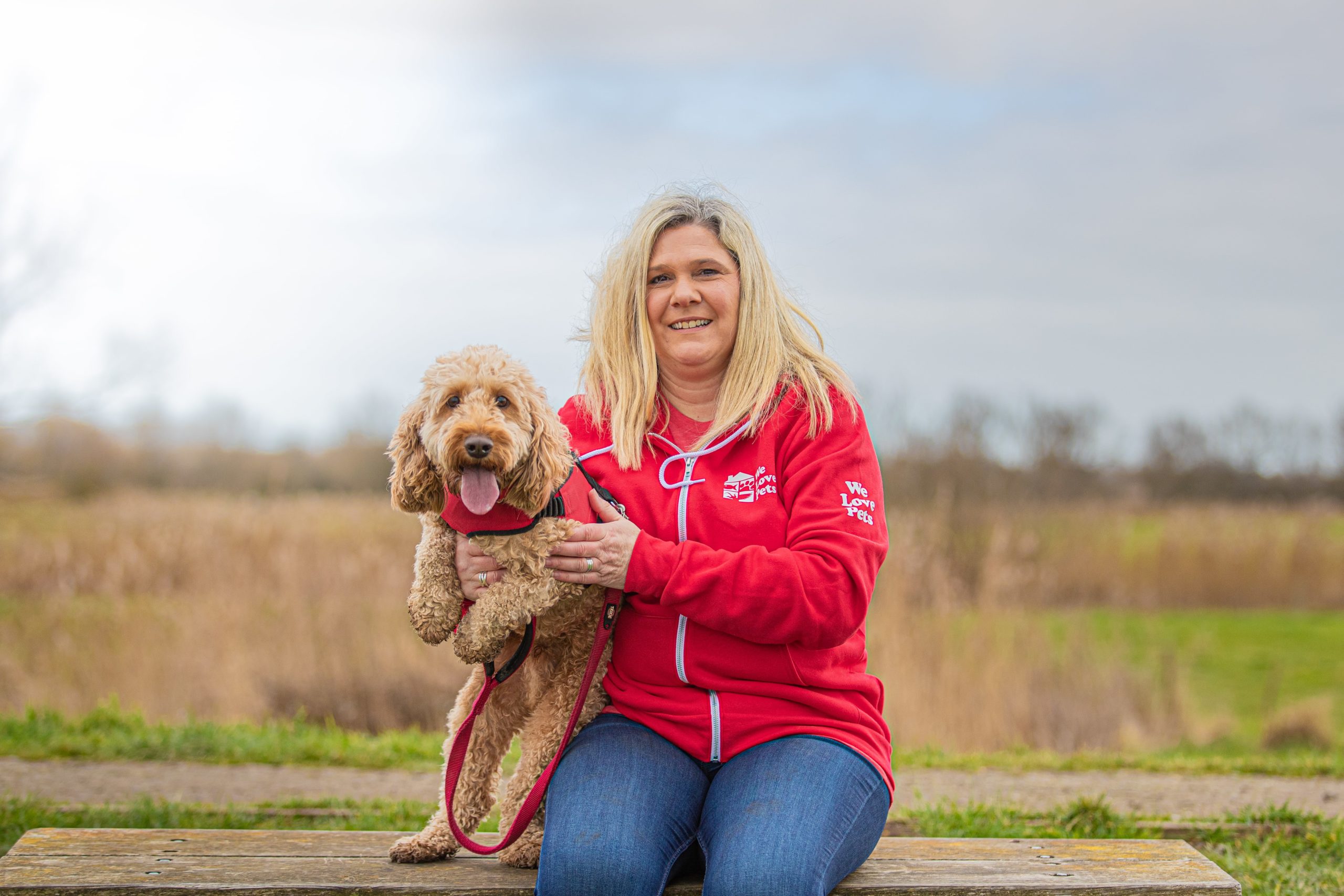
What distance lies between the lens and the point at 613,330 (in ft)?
10.3

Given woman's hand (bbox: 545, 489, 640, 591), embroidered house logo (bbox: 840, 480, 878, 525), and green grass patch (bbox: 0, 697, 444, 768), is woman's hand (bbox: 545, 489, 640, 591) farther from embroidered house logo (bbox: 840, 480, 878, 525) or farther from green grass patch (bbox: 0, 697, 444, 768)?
green grass patch (bbox: 0, 697, 444, 768)

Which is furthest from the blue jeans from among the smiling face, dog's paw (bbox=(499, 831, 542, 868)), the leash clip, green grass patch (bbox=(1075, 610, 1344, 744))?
green grass patch (bbox=(1075, 610, 1344, 744))

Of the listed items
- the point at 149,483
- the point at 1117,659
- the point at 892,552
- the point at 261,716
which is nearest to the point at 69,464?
the point at 149,483

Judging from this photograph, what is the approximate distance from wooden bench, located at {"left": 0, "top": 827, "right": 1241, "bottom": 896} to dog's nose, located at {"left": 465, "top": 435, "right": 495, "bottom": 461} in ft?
3.56

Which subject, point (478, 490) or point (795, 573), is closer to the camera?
point (478, 490)

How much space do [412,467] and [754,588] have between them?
86cm

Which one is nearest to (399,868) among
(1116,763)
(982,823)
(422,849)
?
(422,849)

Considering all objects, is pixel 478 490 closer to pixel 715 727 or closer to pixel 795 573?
pixel 795 573

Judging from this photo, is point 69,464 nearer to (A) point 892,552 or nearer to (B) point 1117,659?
(A) point 892,552

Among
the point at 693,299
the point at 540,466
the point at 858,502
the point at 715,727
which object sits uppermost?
the point at 693,299

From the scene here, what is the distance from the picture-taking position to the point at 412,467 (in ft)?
8.03

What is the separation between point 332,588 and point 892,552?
4493mm

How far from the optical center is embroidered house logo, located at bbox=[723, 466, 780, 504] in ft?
9.36

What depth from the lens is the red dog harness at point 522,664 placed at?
8.63 feet
